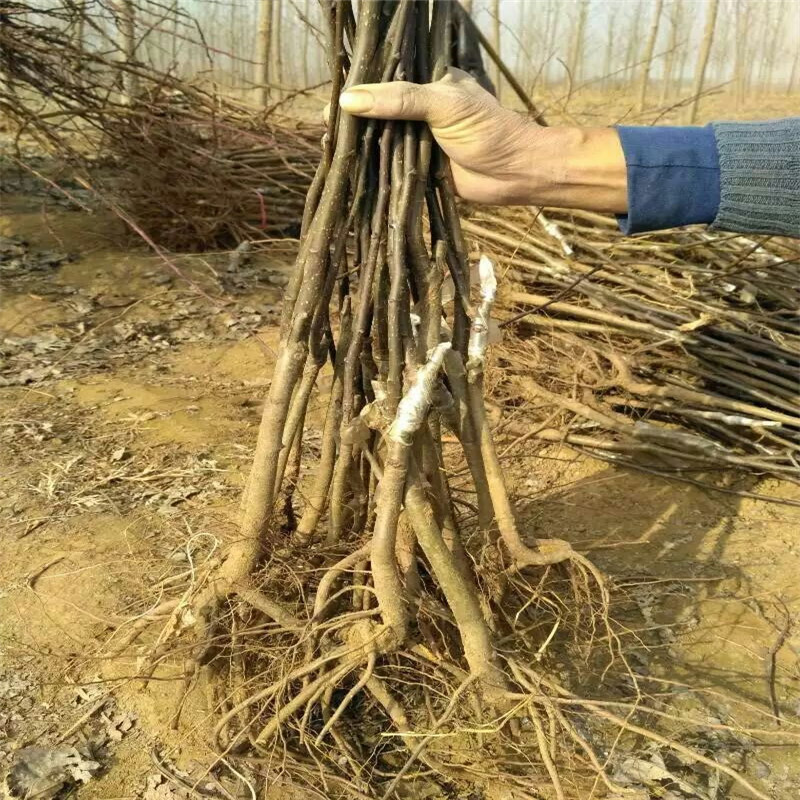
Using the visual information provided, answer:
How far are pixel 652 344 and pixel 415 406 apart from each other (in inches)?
86.6

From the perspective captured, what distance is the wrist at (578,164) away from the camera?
4.87 feet

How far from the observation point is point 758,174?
151 centimetres

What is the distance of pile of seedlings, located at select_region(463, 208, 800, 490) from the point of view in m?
3.09

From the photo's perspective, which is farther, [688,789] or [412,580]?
[412,580]

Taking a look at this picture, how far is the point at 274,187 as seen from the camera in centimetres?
579

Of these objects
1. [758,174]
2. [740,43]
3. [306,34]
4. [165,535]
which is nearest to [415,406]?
[758,174]

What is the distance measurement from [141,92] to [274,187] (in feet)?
3.65

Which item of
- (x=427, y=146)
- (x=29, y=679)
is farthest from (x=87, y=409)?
(x=427, y=146)

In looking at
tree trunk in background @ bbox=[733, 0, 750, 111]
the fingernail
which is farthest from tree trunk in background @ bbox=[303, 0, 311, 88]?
tree trunk in background @ bbox=[733, 0, 750, 111]

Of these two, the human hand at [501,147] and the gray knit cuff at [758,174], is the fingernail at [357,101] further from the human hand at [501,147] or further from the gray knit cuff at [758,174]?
the gray knit cuff at [758,174]

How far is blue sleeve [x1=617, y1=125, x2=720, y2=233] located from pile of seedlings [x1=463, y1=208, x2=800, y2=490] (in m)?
1.43

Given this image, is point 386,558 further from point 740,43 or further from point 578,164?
point 740,43

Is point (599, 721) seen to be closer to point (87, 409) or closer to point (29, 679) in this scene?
point (29, 679)

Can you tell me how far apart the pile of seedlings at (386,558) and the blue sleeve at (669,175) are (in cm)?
33
